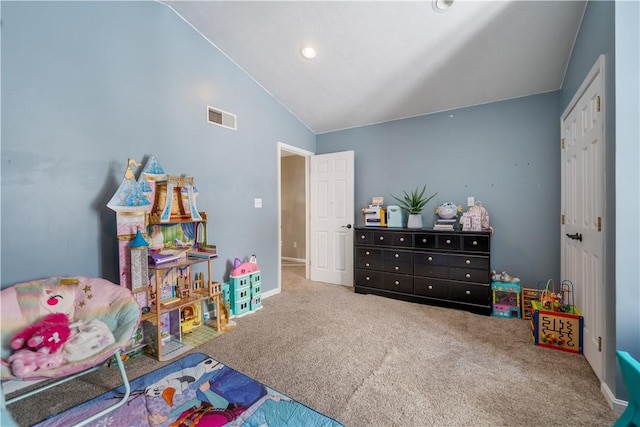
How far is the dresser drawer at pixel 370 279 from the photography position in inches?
140

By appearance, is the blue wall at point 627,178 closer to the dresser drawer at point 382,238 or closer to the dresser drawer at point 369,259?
the dresser drawer at point 382,238

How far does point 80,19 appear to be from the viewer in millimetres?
2018

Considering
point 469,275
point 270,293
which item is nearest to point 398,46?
point 469,275

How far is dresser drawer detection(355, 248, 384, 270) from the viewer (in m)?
3.56

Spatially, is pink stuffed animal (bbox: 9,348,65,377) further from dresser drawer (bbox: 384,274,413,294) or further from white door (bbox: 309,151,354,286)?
white door (bbox: 309,151,354,286)

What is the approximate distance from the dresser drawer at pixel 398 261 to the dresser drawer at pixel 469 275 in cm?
47

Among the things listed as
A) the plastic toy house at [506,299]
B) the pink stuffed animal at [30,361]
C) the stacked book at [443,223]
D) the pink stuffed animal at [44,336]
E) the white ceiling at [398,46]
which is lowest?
the plastic toy house at [506,299]

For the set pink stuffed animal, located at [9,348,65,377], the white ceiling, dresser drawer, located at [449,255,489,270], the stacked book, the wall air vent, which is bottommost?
pink stuffed animal, located at [9,348,65,377]

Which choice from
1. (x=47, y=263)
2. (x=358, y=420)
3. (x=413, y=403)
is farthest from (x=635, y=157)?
(x=47, y=263)

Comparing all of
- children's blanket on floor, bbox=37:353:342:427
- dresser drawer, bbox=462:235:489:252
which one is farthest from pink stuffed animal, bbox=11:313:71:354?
dresser drawer, bbox=462:235:489:252

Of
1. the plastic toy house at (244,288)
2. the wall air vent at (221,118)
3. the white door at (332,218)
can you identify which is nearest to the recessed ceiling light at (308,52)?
the wall air vent at (221,118)

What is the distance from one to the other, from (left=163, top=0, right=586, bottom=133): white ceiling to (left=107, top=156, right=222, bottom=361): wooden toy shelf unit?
155 cm

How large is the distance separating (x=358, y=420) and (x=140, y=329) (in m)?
1.82

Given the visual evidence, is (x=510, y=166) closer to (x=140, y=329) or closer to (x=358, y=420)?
(x=358, y=420)
